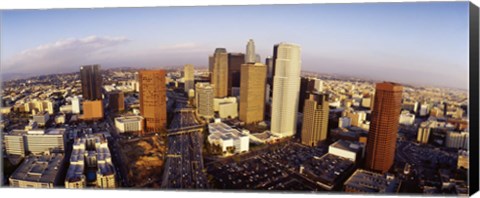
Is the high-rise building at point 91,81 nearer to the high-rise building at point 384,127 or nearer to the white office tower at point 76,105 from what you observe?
the white office tower at point 76,105

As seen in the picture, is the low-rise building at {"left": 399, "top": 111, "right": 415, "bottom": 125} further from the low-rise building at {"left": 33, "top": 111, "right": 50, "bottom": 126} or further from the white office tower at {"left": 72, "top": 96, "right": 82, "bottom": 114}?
the low-rise building at {"left": 33, "top": 111, "right": 50, "bottom": 126}

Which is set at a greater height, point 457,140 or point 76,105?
point 76,105

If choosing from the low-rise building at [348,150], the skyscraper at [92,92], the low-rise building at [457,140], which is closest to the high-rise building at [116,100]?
→ the skyscraper at [92,92]

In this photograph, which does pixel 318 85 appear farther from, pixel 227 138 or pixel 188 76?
pixel 188 76

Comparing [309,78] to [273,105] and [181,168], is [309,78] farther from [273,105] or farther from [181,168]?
[181,168]

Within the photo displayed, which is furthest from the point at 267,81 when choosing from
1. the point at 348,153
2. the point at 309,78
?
the point at 348,153

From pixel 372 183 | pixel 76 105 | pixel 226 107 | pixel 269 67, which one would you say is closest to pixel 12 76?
pixel 76 105
